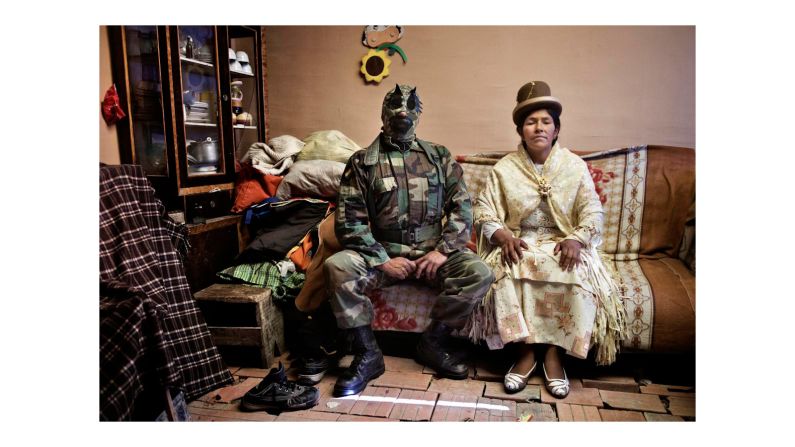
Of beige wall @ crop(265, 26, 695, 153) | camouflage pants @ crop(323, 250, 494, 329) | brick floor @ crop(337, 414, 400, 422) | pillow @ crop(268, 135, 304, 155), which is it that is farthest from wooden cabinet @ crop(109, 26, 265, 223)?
brick floor @ crop(337, 414, 400, 422)

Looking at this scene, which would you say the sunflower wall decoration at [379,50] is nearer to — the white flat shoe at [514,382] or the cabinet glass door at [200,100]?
the cabinet glass door at [200,100]

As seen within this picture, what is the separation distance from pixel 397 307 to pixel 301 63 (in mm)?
1471

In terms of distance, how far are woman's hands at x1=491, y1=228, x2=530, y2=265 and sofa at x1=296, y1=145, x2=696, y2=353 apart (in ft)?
1.20

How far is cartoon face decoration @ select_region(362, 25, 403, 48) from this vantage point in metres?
2.72

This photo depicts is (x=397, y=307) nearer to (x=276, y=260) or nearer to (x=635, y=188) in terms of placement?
(x=276, y=260)

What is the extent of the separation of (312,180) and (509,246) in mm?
1152

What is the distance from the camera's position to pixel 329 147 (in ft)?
9.41

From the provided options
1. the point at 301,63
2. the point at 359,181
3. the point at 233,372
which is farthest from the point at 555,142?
the point at 233,372

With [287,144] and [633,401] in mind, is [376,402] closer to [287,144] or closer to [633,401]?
[633,401]

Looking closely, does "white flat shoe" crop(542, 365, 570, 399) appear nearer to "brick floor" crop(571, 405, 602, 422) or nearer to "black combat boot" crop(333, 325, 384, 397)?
"brick floor" crop(571, 405, 602, 422)

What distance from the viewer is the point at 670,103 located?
2.67m

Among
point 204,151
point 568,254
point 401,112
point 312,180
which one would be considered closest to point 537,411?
point 568,254

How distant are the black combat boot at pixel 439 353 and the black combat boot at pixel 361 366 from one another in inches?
7.5

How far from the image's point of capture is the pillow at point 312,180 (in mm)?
2803
